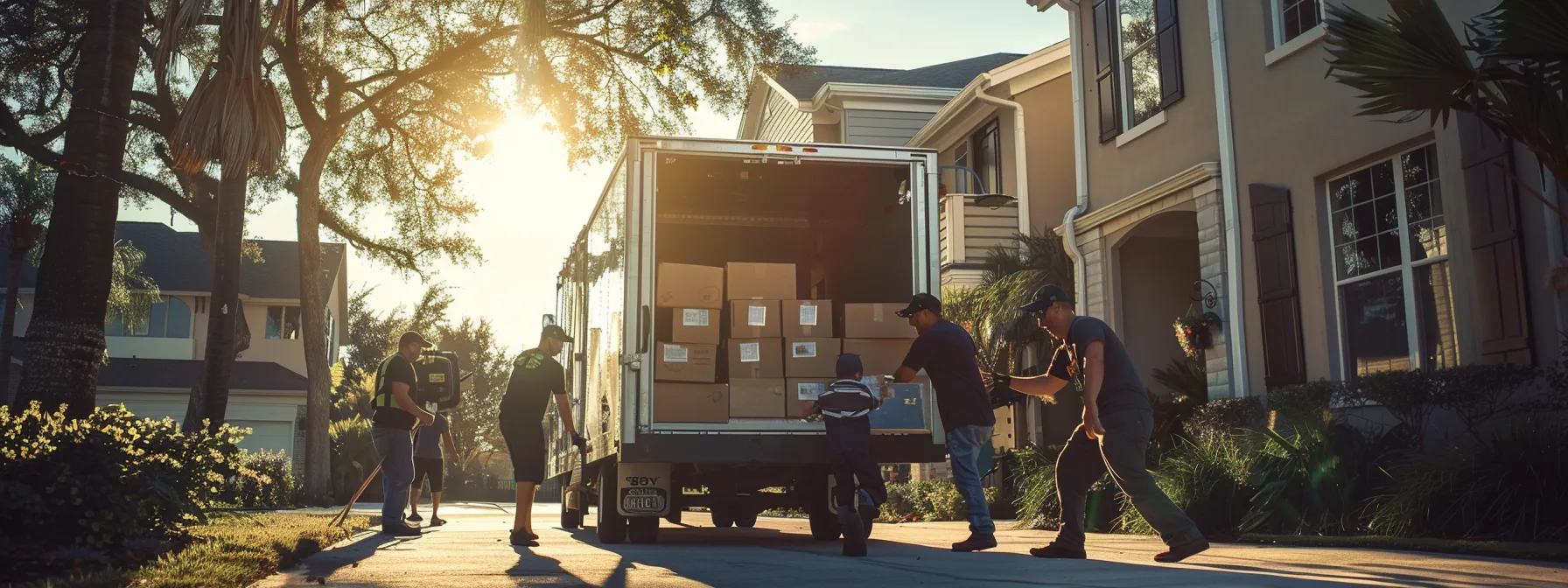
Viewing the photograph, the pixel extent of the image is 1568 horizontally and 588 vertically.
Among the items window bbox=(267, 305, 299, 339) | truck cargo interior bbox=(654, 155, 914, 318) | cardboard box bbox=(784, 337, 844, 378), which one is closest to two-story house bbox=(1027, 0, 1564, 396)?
truck cargo interior bbox=(654, 155, 914, 318)

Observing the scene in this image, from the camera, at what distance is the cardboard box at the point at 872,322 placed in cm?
1027

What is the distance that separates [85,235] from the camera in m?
8.41

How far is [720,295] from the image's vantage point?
1041 cm

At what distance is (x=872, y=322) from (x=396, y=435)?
423 centimetres

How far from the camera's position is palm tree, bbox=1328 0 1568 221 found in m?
7.70

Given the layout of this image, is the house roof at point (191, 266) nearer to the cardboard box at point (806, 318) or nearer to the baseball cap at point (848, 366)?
the cardboard box at point (806, 318)

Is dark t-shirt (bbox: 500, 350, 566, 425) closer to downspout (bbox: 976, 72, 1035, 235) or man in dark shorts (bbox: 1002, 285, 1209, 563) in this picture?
man in dark shorts (bbox: 1002, 285, 1209, 563)

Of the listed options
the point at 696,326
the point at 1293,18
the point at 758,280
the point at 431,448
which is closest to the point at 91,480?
the point at 696,326

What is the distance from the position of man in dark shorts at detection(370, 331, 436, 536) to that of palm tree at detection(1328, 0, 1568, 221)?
24.7 ft

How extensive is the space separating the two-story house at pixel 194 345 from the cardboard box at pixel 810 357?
25076 mm

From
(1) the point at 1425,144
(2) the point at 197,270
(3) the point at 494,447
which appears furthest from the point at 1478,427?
(3) the point at 494,447

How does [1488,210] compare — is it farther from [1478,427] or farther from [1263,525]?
[1263,525]

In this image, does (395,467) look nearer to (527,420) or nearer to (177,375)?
(527,420)

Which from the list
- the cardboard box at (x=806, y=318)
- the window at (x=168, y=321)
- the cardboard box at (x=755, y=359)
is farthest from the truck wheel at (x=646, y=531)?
the window at (x=168, y=321)
